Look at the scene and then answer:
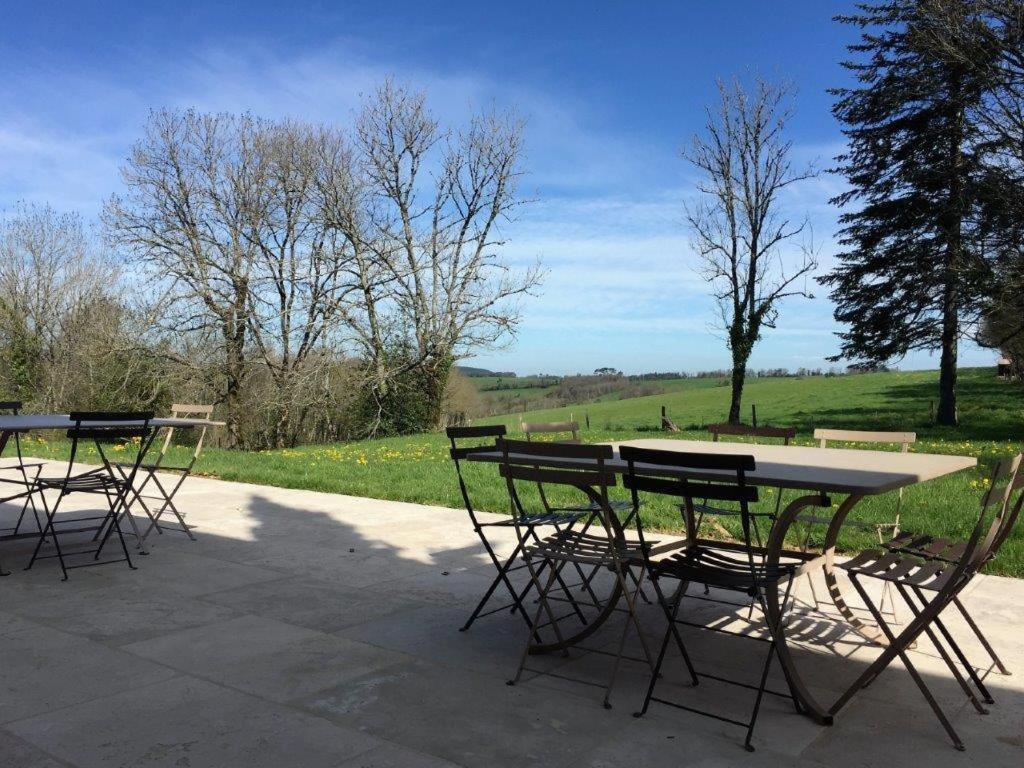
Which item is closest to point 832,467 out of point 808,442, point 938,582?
point 938,582

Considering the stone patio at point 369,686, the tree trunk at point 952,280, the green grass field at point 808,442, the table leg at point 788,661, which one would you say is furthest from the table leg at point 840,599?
the tree trunk at point 952,280

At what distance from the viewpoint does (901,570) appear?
9.77ft

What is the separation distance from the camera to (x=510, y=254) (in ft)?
71.5

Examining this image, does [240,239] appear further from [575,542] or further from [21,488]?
[575,542]

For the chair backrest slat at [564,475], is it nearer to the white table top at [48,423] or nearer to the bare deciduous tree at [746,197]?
the white table top at [48,423]

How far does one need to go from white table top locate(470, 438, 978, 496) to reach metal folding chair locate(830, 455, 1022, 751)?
0.27 m

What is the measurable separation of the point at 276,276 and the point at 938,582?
18.5 meters

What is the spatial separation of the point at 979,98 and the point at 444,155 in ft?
42.6

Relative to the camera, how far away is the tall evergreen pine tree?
769 inches

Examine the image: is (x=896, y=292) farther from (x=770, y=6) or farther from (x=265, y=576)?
(x=265, y=576)

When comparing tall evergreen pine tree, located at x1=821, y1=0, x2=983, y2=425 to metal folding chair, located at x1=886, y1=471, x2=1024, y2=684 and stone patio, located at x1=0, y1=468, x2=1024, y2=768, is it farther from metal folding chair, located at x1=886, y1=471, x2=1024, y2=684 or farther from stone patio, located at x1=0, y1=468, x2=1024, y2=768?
stone patio, located at x1=0, y1=468, x2=1024, y2=768

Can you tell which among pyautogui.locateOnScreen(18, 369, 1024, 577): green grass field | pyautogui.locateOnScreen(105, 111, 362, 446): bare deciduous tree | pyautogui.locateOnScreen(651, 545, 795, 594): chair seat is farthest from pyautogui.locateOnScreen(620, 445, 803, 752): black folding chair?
pyautogui.locateOnScreen(105, 111, 362, 446): bare deciduous tree

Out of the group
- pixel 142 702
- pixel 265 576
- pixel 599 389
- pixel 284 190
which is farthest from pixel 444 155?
pixel 599 389

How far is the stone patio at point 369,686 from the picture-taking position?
2408 millimetres
